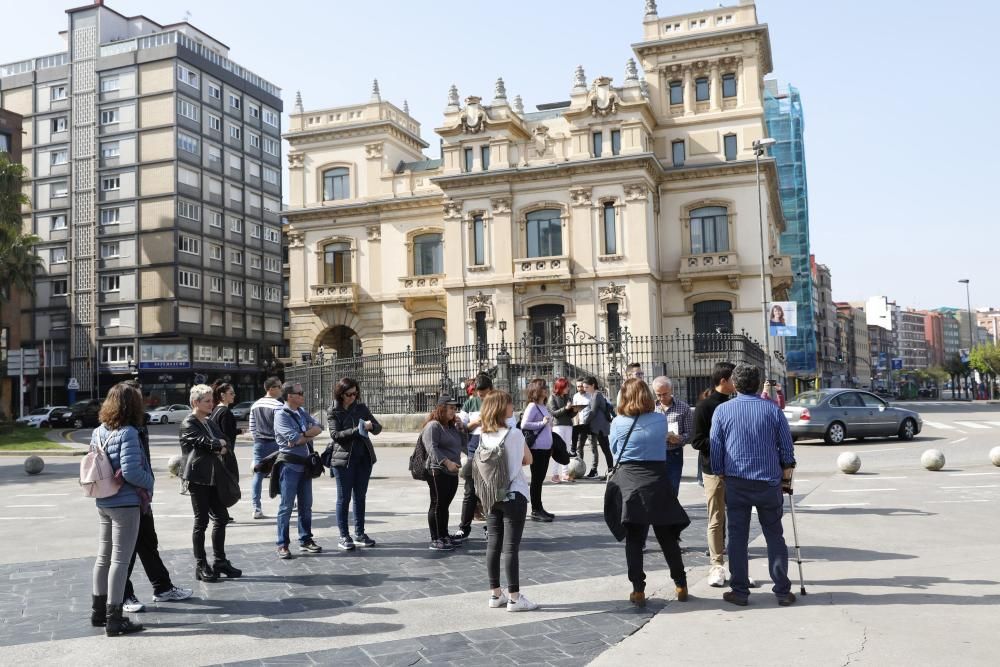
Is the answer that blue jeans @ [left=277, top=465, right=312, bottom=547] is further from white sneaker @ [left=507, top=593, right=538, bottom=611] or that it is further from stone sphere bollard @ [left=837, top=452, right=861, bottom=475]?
stone sphere bollard @ [left=837, top=452, right=861, bottom=475]

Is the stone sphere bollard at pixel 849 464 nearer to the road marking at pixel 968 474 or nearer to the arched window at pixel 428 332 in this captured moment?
the road marking at pixel 968 474

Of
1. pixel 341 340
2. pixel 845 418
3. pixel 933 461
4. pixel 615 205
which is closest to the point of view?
pixel 933 461

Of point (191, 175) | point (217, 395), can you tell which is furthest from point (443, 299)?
point (217, 395)

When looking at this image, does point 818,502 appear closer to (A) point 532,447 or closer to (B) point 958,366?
(A) point 532,447

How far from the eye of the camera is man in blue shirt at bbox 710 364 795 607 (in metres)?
6.57

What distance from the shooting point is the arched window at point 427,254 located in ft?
147

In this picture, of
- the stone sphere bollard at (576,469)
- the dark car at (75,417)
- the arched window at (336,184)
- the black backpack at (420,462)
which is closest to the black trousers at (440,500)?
the black backpack at (420,462)

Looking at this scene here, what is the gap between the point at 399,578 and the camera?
25.9 feet

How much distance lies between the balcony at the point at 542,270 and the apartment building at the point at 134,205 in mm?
27093

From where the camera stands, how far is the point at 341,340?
158 ft

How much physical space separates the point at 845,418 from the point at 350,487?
1641 cm

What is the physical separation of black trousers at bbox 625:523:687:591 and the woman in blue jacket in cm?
374

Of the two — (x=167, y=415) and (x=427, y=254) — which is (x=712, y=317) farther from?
(x=167, y=415)

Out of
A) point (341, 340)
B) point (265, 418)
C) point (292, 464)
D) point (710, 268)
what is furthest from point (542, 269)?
point (292, 464)
